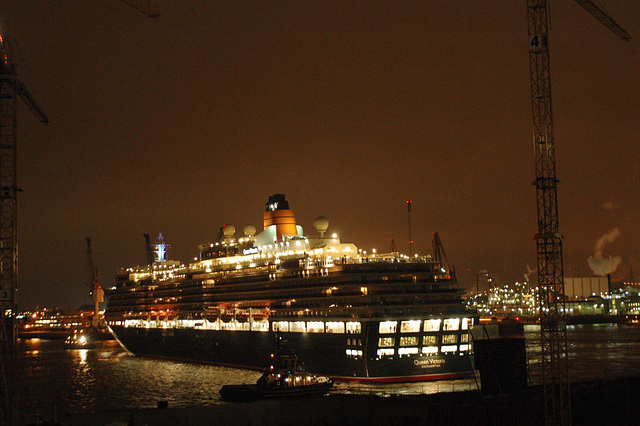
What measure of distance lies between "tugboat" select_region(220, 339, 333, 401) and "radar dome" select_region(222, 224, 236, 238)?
1548 inches

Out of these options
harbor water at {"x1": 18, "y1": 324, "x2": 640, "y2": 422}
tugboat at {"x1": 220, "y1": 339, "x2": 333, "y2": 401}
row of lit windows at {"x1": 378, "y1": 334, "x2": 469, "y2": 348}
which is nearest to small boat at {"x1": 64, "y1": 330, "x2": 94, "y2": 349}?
harbor water at {"x1": 18, "y1": 324, "x2": 640, "y2": 422}

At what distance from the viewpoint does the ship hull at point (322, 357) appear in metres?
54.5

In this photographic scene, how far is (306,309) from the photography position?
62719 millimetres

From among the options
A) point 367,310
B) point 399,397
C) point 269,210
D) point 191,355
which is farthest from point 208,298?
point 399,397

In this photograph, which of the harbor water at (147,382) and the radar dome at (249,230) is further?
the radar dome at (249,230)

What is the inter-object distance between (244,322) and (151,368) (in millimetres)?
13044

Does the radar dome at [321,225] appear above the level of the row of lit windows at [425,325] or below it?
above

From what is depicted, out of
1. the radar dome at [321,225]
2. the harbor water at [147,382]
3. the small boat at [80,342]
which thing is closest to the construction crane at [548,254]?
the harbor water at [147,382]

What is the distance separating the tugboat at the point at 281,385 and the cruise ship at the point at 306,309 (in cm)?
538

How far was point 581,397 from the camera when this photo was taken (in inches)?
1759

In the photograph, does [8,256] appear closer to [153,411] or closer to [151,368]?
[153,411]

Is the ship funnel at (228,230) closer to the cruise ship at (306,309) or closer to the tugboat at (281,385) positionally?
A: the cruise ship at (306,309)

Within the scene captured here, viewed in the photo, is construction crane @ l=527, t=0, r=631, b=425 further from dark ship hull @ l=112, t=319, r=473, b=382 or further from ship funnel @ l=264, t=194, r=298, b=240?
ship funnel @ l=264, t=194, r=298, b=240

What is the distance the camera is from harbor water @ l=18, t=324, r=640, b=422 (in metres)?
52.3
